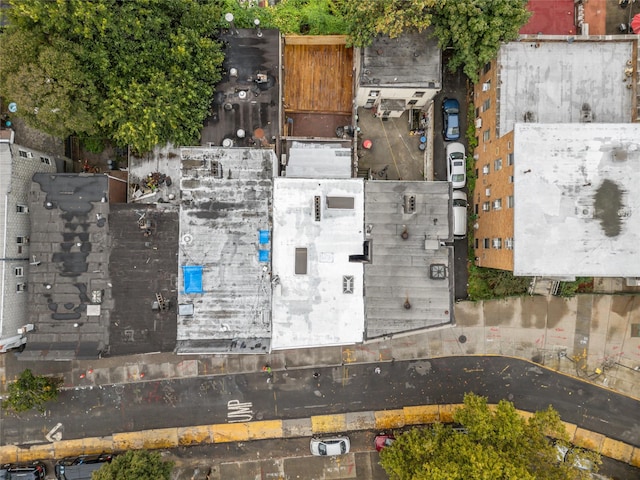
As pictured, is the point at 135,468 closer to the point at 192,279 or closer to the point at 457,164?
the point at 192,279

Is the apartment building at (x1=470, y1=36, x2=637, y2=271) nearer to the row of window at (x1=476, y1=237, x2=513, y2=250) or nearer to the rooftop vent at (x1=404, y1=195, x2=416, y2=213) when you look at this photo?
the row of window at (x1=476, y1=237, x2=513, y2=250)

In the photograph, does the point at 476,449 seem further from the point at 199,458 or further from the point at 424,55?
the point at 424,55

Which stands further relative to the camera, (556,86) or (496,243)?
(496,243)

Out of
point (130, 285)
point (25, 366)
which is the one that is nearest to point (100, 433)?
point (25, 366)

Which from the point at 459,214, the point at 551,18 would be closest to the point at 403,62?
the point at 459,214

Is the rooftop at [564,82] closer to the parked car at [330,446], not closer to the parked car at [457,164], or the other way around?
the parked car at [457,164]
